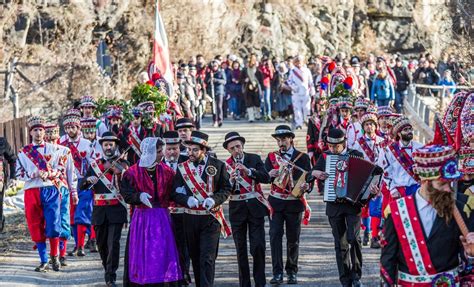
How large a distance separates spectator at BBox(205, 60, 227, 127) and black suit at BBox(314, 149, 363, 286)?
18.1 meters

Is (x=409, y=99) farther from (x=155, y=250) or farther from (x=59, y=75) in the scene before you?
(x=155, y=250)

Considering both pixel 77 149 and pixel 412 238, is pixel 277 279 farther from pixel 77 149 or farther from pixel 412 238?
pixel 412 238

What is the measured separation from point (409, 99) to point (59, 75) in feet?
29.1

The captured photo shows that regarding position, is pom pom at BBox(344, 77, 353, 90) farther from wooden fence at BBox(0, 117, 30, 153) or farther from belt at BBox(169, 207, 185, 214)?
belt at BBox(169, 207, 185, 214)

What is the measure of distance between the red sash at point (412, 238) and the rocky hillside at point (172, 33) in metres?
12.8

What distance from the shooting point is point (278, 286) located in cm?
1328

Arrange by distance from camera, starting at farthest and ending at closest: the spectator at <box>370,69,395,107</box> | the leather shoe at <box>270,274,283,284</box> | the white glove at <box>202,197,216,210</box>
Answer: the spectator at <box>370,69,395,107</box>
the leather shoe at <box>270,274,283,284</box>
the white glove at <box>202,197,216,210</box>

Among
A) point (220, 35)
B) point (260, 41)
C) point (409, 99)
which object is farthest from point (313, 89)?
point (260, 41)

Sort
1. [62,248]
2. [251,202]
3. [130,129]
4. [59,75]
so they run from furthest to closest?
[59,75] < [130,129] < [62,248] < [251,202]

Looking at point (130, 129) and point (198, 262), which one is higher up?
point (130, 129)

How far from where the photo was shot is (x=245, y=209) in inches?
508

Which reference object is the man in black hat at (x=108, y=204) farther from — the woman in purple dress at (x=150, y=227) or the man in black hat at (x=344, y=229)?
the man in black hat at (x=344, y=229)

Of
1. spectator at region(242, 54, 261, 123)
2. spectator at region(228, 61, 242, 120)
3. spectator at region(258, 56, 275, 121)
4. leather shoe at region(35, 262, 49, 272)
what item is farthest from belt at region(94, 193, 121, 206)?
spectator at region(228, 61, 242, 120)

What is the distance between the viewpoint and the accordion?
12.6 metres
